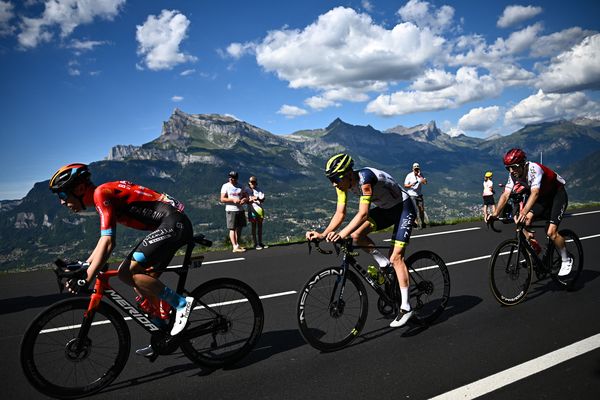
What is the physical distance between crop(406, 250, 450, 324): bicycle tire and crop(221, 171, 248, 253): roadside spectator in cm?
693

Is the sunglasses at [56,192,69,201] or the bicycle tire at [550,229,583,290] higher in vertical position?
the sunglasses at [56,192,69,201]

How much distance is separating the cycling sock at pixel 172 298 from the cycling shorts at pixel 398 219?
2.55 m

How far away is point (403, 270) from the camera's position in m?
4.90

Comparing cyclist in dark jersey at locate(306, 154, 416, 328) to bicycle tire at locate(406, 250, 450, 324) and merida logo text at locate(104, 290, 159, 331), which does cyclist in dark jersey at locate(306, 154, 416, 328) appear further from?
merida logo text at locate(104, 290, 159, 331)

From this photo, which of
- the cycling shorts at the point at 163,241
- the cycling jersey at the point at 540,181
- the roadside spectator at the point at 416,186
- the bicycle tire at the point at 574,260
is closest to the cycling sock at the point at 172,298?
the cycling shorts at the point at 163,241

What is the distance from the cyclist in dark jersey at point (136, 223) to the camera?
3.65m

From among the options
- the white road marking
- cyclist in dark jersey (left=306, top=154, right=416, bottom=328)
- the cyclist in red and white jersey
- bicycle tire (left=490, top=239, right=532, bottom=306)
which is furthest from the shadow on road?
the cyclist in red and white jersey

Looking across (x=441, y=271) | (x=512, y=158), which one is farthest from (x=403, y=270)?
(x=512, y=158)

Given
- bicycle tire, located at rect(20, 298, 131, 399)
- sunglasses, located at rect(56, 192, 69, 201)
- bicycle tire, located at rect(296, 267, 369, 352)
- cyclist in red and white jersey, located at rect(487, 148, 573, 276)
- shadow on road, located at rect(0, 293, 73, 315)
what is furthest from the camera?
shadow on road, located at rect(0, 293, 73, 315)

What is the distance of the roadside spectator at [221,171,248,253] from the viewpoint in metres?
11.5

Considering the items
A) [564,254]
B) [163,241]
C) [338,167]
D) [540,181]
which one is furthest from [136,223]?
[564,254]

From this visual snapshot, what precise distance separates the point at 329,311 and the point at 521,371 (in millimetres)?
1997

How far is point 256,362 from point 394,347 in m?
1.59

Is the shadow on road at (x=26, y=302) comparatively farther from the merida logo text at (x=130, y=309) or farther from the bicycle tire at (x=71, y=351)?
the merida logo text at (x=130, y=309)
